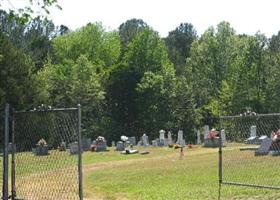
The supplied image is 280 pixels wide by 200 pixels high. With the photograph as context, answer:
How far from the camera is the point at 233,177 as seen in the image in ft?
57.9

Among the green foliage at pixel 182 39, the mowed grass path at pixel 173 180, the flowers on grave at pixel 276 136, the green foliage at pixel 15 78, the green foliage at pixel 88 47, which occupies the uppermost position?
the green foliage at pixel 182 39

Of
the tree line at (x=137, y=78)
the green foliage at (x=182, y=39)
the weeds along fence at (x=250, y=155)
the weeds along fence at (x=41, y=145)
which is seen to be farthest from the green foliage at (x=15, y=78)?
the green foliage at (x=182, y=39)

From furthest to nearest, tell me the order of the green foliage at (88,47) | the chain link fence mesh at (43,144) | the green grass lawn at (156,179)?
the green foliage at (88,47) → the green grass lawn at (156,179) → the chain link fence mesh at (43,144)

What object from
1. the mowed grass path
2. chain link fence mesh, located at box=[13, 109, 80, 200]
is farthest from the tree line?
chain link fence mesh, located at box=[13, 109, 80, 200]

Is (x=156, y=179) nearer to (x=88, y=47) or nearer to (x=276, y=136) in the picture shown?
(x=276, y=136)

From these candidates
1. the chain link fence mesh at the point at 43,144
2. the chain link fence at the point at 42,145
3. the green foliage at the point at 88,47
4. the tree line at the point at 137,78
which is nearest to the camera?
the chain link fence at the point at 42,145

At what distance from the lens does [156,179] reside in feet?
67.5

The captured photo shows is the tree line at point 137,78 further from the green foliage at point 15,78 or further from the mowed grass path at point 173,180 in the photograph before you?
the mowed grass path at point 173,180

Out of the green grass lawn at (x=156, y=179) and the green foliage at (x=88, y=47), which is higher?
the green foliage at (x=88, y=47)

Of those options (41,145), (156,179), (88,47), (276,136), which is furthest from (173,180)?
(88,47)

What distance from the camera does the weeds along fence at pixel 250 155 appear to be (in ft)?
57.3

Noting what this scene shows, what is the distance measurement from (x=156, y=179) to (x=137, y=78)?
167ft

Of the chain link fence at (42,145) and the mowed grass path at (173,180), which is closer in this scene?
the chain link fence at (42,145)

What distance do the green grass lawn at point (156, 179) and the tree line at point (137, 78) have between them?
26.4 m
